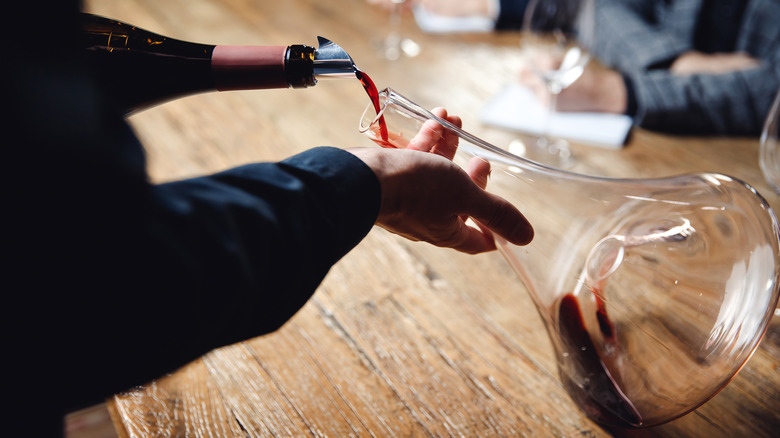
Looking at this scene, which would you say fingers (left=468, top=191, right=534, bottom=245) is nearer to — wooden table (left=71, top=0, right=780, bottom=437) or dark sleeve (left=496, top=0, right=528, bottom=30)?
wooden table (left=71, top=0, right=780, bottom=437)

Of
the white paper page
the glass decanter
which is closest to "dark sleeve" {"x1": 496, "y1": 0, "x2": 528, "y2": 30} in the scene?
the white paper page

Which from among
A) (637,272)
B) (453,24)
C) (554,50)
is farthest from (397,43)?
(637,272)

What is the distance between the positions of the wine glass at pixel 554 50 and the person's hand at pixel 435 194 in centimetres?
38

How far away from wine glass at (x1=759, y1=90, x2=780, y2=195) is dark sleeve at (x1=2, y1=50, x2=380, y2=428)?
58cm

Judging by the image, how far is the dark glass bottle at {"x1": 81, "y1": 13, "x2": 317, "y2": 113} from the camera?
1.32 feet

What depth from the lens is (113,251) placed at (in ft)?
0.82

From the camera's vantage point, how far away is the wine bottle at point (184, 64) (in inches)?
15.7

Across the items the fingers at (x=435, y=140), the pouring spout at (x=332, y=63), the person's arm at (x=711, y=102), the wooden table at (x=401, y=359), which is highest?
the pouring spout at (x=332, y=63)

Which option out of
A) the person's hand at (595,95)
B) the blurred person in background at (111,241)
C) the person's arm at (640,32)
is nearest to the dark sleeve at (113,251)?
the blurred person in background at (111,241)

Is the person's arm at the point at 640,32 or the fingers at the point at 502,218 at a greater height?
the person's arm at the point at 640,32

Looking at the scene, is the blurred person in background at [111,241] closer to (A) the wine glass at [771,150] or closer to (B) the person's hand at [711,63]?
(A) the wine glass at [771,150]

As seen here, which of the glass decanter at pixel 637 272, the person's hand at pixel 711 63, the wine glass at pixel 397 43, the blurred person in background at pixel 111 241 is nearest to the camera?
the blurred person in background at pixel 111 241

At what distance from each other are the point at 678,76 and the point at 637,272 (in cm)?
58

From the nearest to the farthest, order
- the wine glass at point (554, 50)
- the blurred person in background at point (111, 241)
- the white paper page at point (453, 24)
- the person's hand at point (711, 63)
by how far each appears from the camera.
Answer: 1. the blurred person in background at point (111, 241)
2. the wine glass at point (554, 50)
3. the person's hand at point (711, 63)
4. the white paper page at point (453, 24)
